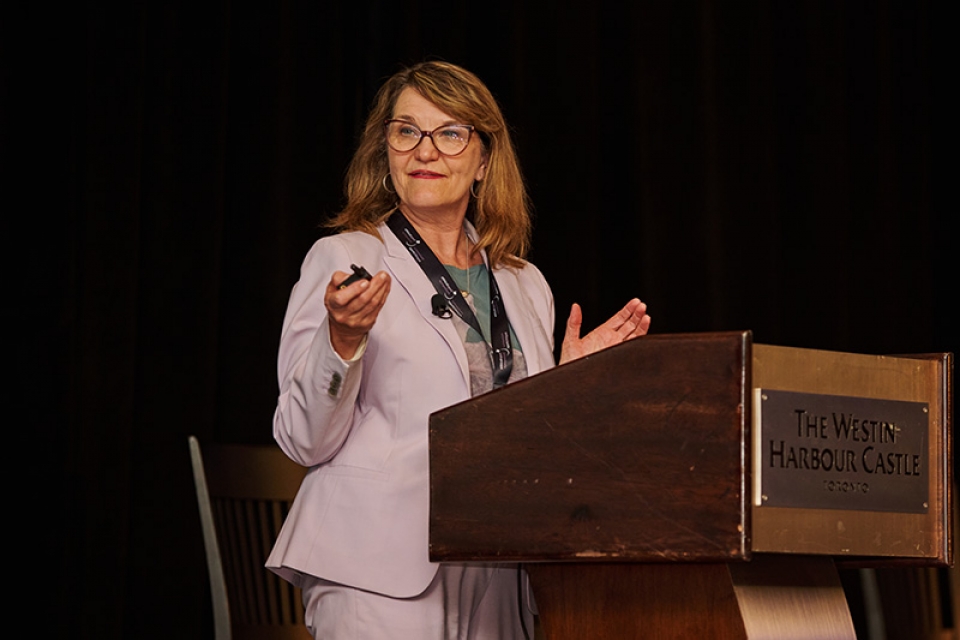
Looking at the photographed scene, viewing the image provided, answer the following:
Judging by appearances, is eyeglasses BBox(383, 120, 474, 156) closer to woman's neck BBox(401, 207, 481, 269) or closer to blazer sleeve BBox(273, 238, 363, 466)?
woman's neck BBox(401, 207, 481, 269)

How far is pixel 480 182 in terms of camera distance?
2.35 meters

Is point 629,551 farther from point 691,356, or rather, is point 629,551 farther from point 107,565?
point 107,565

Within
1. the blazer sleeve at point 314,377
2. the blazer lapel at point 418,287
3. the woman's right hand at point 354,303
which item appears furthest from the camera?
the blazer lapel at point 418,287

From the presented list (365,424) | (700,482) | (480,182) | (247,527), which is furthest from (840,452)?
(247,527)

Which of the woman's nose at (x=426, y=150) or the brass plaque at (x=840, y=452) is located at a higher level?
the woman's nose at (x=426, y=150)

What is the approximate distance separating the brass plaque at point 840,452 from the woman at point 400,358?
51cm

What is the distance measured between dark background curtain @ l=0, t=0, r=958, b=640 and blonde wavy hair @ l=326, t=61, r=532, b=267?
103 centimetres

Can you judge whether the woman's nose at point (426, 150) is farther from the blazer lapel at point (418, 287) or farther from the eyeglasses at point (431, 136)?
the blazer lapel at point (418, 287)

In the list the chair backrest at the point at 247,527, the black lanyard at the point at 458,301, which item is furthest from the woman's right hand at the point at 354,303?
the chair backrest at the point at 247,527

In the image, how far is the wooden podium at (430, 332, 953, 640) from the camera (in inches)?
53.5

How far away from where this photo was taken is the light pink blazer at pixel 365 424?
179 cm

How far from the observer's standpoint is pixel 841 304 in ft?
13.9

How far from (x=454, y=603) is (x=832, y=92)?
2967mm

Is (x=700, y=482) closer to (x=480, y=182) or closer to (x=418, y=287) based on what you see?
(x=418, y=287)
